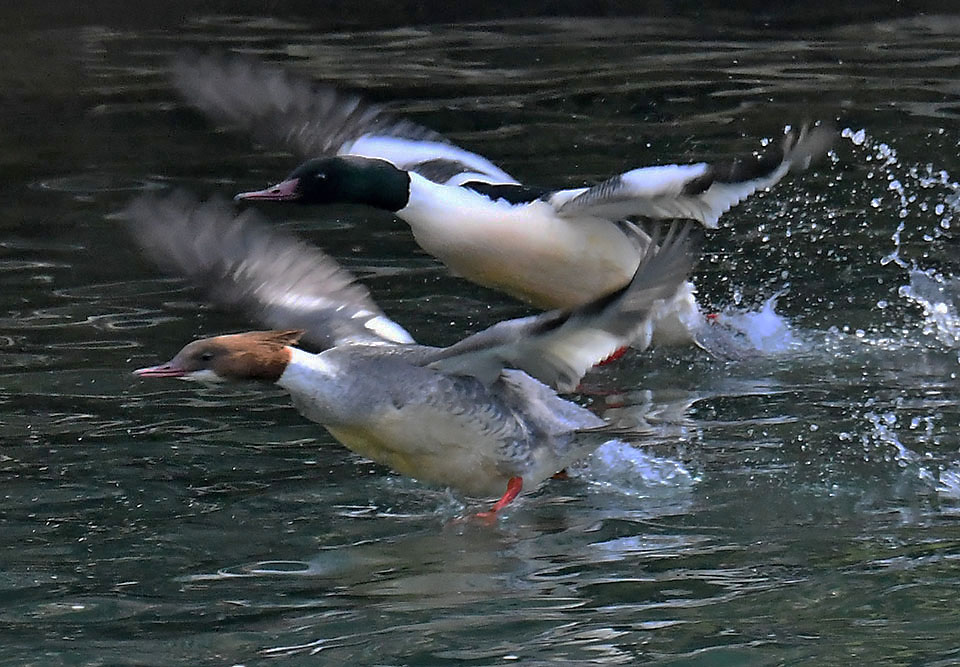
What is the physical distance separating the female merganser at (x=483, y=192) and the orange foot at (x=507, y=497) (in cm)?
138

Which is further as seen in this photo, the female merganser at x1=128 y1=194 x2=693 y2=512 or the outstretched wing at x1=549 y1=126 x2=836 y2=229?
the outstretched wing at x1=549 y1=126 x2=836 y2=229

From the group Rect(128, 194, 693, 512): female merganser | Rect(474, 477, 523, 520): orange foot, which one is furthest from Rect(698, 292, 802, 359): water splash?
Rect(474, 477, 523, 520): orange foot

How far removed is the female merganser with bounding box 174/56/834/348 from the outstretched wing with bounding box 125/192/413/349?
0.70 feet

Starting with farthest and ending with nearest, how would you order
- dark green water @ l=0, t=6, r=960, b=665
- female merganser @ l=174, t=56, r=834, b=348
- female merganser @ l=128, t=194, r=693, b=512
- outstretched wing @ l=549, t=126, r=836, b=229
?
female merganser @ l=174, t=56, r=834, b=348 < outstretched wing @ l=549, t=126, r=836, b=229 < female merganser @ l=128, t=194, r=693, b=512 < dark green water @ l=0, t=6, r=960, b=665

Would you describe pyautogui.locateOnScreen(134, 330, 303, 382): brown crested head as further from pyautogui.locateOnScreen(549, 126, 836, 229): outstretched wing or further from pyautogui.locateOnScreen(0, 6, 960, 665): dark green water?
pyautogui.locateOnScreen(549, 126, 836, 229): outstretched wing

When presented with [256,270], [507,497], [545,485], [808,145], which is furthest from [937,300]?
[256,270]

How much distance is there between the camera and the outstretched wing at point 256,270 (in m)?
6.27

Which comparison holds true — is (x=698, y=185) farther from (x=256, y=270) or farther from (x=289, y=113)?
(x=289, y=113)

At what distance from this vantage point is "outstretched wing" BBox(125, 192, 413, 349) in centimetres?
627

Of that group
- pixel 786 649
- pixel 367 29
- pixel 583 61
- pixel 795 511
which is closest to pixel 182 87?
pixel 795 511

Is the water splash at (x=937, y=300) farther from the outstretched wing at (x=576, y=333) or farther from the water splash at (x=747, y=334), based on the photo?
the outstretched wing at (x=576, y=333)

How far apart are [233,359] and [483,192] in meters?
2.07

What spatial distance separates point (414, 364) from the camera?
5.76 meters

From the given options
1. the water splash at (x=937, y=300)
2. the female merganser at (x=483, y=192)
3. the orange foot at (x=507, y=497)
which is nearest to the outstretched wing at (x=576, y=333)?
the orange foot at (x=507, y=497)
